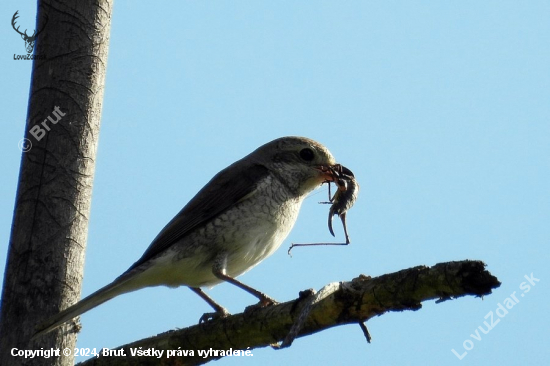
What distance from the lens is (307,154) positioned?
20.2 ft

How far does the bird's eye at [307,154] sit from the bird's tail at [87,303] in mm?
1767

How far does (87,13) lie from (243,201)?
160 cm

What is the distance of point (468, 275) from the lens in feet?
10.4

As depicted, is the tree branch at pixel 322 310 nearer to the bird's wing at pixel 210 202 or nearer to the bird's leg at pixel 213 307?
the bird's leg at pixel 213 307

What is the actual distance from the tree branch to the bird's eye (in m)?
2.12

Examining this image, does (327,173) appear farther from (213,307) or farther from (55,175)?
(55,175)

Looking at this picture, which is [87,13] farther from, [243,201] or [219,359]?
[219,359]

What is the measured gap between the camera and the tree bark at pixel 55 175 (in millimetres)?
4359

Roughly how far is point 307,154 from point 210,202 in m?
0.96

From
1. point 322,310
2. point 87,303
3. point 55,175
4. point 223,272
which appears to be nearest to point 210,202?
point 223,272

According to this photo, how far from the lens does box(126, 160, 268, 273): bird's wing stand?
5383 mm

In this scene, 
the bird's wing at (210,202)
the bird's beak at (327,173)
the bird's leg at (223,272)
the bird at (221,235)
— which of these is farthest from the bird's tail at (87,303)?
the bird's beak at (327,173)

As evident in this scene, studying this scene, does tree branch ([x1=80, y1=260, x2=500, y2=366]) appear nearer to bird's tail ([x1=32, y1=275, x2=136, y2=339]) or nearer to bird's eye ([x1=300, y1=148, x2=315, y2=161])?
bird's tail ([x1=32, y1=275, x2=136, y2=339])

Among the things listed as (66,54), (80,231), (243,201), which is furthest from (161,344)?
(66,54)
